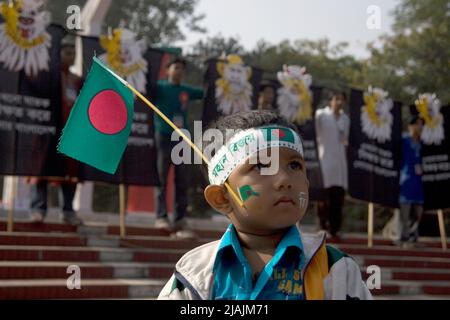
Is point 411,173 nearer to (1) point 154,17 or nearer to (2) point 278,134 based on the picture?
(2) point 278,134

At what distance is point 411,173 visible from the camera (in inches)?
380

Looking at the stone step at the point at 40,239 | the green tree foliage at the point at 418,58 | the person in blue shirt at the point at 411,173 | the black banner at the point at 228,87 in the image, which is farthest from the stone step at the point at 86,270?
the green tree foliage at the point at 418,58

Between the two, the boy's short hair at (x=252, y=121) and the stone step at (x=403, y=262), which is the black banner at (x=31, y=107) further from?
the boy's short hair at (x=252, y=121)

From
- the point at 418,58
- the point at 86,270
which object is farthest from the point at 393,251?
the point at 418,58

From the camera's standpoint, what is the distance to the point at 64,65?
7.29 meters

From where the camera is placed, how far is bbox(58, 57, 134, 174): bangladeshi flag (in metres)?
2.24

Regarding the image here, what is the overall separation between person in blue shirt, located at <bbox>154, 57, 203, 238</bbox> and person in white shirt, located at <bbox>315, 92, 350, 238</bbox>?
1.97m

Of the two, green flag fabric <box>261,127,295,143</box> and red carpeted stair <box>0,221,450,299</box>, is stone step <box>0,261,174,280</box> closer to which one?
red carpeted stair <box>0,221,450,299</box>

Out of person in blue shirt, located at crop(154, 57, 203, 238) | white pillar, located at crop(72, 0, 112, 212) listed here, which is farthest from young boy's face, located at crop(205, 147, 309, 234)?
white pillar, located at crop(72, 0, 112, 212)

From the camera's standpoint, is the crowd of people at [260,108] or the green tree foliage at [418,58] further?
the green tree foliage at [418,58]

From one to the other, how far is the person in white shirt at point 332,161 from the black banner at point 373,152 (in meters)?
0.12

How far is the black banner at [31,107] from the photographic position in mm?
6855

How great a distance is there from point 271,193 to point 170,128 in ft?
18.4

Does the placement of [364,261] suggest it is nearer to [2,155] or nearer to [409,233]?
[409,233]
